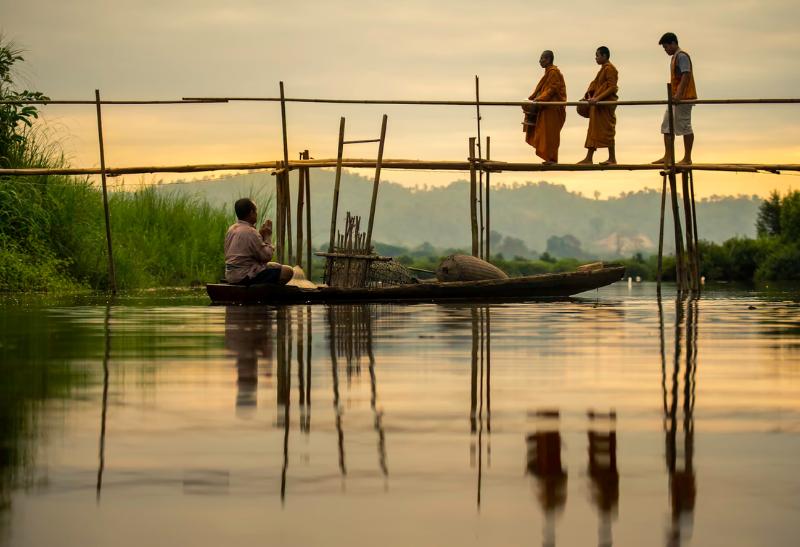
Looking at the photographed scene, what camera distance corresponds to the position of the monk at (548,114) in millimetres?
20438

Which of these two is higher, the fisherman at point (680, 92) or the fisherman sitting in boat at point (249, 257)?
the fisherman at point (680, 92)

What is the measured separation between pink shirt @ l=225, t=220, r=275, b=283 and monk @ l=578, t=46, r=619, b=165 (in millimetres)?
5241

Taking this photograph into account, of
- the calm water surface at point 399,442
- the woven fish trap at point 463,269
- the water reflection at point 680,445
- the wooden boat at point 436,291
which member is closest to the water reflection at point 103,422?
the calm water surface at point 399,442

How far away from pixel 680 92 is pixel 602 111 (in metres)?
1.08

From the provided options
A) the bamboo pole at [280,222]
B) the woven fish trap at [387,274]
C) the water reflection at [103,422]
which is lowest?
the water reflection at [103,422]

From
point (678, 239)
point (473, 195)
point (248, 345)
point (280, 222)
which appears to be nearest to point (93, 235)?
point (280, 222)

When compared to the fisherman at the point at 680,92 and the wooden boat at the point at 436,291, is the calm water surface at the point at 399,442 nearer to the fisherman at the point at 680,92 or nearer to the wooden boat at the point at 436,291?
the wooden boat at the point at 436,291

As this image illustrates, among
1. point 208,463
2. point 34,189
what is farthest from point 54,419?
point 34,189

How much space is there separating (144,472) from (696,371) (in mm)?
4206

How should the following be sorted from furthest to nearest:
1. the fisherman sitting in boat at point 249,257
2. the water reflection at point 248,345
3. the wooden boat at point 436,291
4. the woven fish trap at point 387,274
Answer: the woven fish trap at point 387,274 → the wooden boat at point 436,291 → the fisherman sitting in boat at point 249,257 → the water reflection at point 248,345

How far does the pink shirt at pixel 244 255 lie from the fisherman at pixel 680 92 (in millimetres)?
6191

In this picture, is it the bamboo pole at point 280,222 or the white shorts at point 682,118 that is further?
the white shorts at point 682,118

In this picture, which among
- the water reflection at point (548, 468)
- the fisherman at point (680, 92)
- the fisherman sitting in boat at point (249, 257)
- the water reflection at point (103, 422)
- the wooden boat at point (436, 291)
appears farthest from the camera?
the fisherman at point (680, 92)

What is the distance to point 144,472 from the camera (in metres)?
4.60
